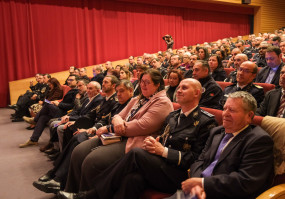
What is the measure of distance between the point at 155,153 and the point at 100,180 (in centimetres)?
40

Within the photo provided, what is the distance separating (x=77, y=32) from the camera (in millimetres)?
8008

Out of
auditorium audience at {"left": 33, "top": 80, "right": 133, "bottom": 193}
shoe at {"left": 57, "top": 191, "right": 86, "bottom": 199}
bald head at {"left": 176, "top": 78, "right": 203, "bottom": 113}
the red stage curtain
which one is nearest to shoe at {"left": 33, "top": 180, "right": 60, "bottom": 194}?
auditorium audience at {"left": 33, "top": 80, "right": 133, "bottom": 193}

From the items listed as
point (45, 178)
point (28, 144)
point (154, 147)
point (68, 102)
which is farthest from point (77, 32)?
point (154, 147)

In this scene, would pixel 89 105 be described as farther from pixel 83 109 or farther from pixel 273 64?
pixel 273 64

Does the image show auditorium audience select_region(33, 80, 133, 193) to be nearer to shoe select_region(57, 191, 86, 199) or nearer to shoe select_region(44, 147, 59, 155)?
shoe select_region(57, 191, 86, 199)

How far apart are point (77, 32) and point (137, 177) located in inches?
276

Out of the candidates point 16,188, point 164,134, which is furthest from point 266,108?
point 16,188

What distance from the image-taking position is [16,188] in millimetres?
2510

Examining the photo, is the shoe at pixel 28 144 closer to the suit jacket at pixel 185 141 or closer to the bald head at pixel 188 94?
the suit jacket at pixel 185 141

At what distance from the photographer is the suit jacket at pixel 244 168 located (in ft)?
4.32

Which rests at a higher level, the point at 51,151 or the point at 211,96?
the point at 211,96

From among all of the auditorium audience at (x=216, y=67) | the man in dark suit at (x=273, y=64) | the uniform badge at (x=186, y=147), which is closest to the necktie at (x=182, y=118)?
the uniform badge at (x=186, y=147)

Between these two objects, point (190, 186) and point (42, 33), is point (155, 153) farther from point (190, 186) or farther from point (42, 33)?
point (42, 33)

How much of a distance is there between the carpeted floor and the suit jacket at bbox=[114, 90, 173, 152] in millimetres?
918
